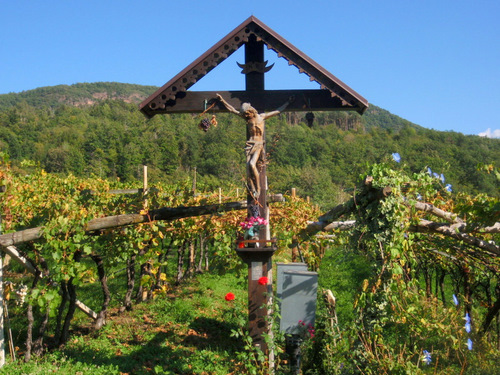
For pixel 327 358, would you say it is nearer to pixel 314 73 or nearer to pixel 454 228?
pixel 454 228

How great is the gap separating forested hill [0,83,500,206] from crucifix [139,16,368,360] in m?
46.9

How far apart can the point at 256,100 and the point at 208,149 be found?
64.0 meters

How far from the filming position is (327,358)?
213 inches

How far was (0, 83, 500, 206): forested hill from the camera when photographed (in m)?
65.0

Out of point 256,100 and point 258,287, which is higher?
point 256,100

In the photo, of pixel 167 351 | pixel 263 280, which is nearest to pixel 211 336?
pixel 167 351

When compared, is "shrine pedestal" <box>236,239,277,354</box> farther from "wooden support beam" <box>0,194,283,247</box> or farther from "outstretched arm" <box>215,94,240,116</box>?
"outstretched arm" <box>215,94,240,116</box>

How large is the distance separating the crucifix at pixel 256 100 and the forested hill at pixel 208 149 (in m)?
46.9

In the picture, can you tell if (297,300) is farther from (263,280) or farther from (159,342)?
(159,342)

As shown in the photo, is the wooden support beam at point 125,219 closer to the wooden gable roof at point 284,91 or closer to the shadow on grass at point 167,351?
the wooden gable roof at point 284,91

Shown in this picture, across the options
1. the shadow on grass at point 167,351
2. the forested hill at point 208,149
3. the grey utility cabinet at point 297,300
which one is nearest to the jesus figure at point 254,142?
the grey utility cabinet at point 297,300

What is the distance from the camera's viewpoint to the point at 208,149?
68.5m

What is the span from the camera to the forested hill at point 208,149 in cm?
6500

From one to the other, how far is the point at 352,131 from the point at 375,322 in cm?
11095
